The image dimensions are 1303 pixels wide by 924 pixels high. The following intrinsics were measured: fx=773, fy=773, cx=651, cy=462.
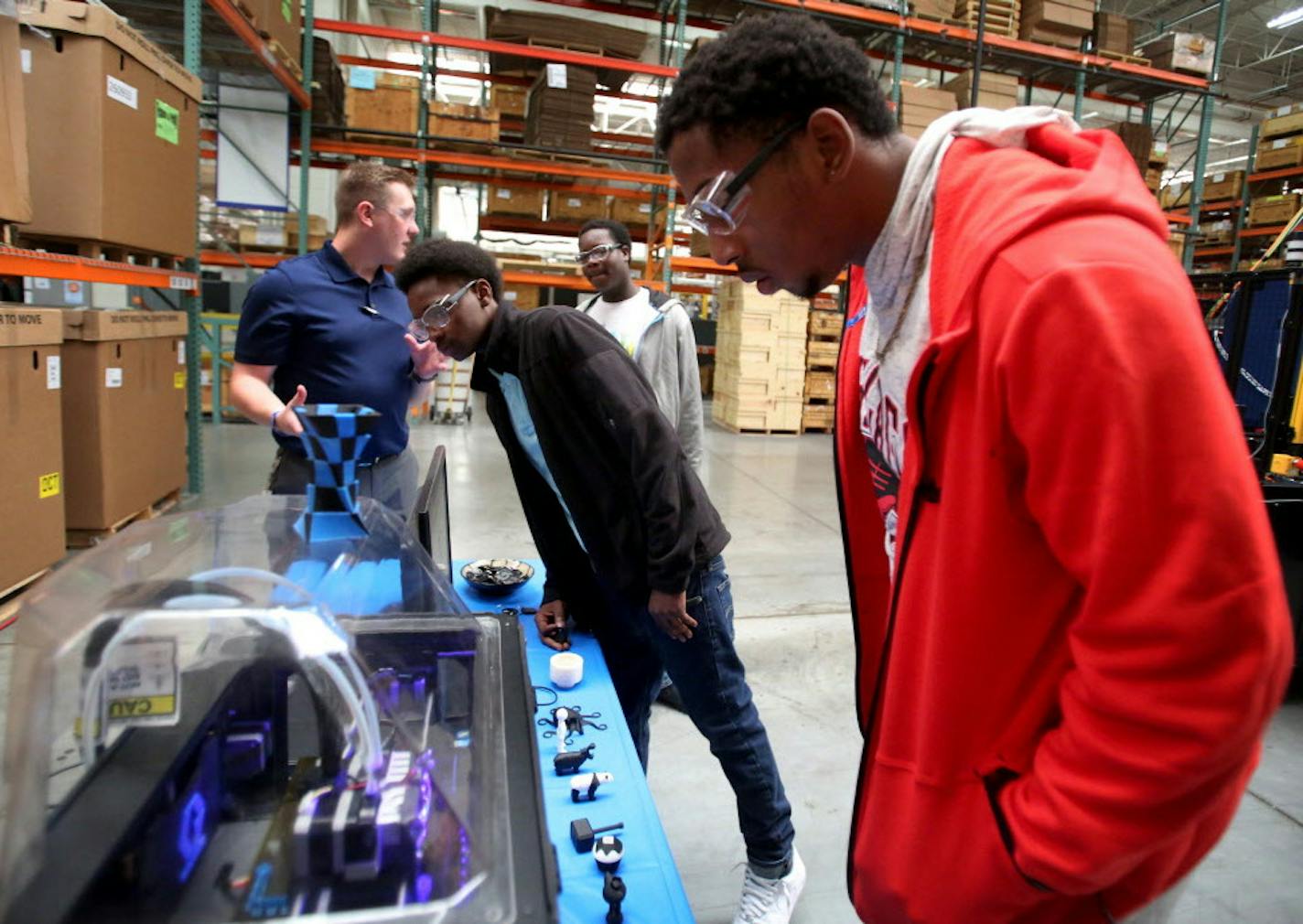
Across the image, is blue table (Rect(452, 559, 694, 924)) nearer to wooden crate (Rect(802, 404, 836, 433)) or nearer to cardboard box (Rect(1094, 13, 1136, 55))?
wooden crate (Rect(802, 404, 836, 433))

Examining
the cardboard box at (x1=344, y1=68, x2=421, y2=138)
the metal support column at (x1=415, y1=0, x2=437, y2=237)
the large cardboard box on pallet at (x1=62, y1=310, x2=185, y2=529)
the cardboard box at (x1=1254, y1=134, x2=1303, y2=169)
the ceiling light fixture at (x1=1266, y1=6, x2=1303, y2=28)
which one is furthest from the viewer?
the ceiling light fixture at (x1=1266, y1=6, x2=1303, y2=28)

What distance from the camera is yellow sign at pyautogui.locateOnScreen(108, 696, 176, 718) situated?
75 cm

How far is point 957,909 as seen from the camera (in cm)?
78

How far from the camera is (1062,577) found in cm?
70

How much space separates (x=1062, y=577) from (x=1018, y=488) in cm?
9

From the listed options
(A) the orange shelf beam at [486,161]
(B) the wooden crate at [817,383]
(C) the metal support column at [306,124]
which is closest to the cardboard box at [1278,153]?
(B) the wooden crate at [817,383]

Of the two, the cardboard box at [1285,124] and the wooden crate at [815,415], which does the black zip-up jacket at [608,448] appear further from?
the cardboard box at [1285,124]

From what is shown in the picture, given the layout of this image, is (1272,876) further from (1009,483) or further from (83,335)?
(83,335)

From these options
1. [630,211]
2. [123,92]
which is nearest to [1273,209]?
[630,211]

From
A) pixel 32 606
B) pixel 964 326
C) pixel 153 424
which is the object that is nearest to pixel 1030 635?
pixel 964 326

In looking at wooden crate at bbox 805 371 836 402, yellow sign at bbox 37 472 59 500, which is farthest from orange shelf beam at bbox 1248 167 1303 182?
yellow sign at bbox 37 472 59 500

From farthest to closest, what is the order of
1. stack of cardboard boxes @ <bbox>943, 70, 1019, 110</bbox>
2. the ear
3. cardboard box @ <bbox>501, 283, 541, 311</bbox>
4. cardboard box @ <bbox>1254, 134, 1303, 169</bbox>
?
cardboard box @ <bbox>1254, 134, 1303, 169</bbox>
cardboard box @ <bbox>501, 283, 541, 311</bbox>
stack of cardboard boxes @ <bbox>943, 70, 1019, 110</bbox>
the ear

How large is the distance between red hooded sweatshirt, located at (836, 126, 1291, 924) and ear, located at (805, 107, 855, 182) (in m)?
0.11

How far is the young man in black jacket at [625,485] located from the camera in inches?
66.6
